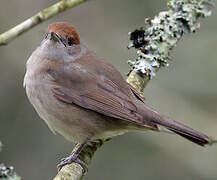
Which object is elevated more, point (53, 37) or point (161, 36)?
point (161, 36)

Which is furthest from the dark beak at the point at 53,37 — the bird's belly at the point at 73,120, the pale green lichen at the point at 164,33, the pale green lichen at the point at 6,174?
the pale green lichen at the point at 6,174

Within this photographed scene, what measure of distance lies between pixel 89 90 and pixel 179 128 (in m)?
1.11

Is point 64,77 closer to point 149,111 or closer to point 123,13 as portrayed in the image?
point 149,111

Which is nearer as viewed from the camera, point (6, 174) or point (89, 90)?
point (6, 174)

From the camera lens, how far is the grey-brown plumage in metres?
4.79

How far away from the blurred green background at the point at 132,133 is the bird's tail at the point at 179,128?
1.81m

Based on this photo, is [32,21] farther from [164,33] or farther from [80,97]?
[164,33]

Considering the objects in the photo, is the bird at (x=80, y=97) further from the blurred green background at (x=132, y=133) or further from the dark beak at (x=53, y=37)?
the blurred green background at (x=132, y=133)

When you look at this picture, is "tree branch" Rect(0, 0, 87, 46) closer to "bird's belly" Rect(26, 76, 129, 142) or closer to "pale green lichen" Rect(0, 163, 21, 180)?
"bird's belly" Rect(26, 76, 129, 142)

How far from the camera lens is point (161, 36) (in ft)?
18.7

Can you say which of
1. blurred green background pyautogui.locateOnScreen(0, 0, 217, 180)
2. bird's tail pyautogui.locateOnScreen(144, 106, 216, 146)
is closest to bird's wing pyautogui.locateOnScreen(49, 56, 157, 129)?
bird's tail pyautogui.locateOnScreen(144, 106, 216, 146)

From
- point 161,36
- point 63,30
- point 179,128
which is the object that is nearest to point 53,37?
point 63,30

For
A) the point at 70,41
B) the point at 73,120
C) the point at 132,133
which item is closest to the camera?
the point at 73,120

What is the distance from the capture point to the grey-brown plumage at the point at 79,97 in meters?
4.79
